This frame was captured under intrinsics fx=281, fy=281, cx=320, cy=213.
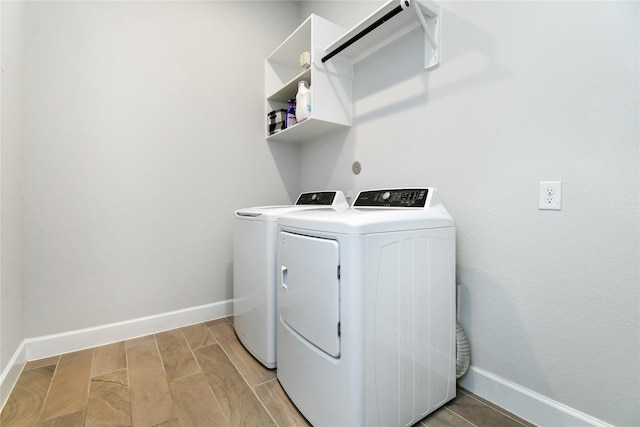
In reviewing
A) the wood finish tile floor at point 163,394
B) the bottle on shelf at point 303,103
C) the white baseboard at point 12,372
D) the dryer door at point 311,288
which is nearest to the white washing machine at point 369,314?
the dryer door at point 311,288

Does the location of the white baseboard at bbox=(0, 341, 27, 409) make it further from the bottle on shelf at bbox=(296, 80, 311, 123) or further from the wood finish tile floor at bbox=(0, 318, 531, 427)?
the bottle on shelf at bbox=(296, 80, 311, 123)

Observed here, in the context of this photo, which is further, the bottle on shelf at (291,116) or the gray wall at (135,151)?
the bottle on shelf at (291,116)

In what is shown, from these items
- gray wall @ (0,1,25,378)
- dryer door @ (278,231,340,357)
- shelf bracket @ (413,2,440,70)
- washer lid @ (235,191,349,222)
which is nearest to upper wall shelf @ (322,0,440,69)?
shelf bracket @ (413,2,440,70)

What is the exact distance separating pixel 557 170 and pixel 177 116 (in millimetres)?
2267

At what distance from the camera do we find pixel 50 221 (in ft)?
5.51

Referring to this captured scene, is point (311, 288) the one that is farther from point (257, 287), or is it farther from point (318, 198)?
point (318, 198)

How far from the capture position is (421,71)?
1556 mm

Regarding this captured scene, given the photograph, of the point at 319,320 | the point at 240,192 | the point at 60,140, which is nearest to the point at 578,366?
the point at 319,320

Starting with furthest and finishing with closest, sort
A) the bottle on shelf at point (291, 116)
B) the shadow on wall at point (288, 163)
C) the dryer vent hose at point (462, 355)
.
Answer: the shadow on wall at point (288, 163) < the bottle on shelf at point (291, 116) < the dryer vent hose at point (462, 355)

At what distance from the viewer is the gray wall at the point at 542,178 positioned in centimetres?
95

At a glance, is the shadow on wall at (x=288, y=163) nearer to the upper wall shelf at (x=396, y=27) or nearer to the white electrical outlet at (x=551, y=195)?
the upper wall shelf at (x=396, y=27)

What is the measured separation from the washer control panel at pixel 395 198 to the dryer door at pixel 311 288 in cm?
54

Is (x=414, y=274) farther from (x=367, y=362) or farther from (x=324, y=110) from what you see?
(x=324, y=110)

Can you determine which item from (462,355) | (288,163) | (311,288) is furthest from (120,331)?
(462,355)
